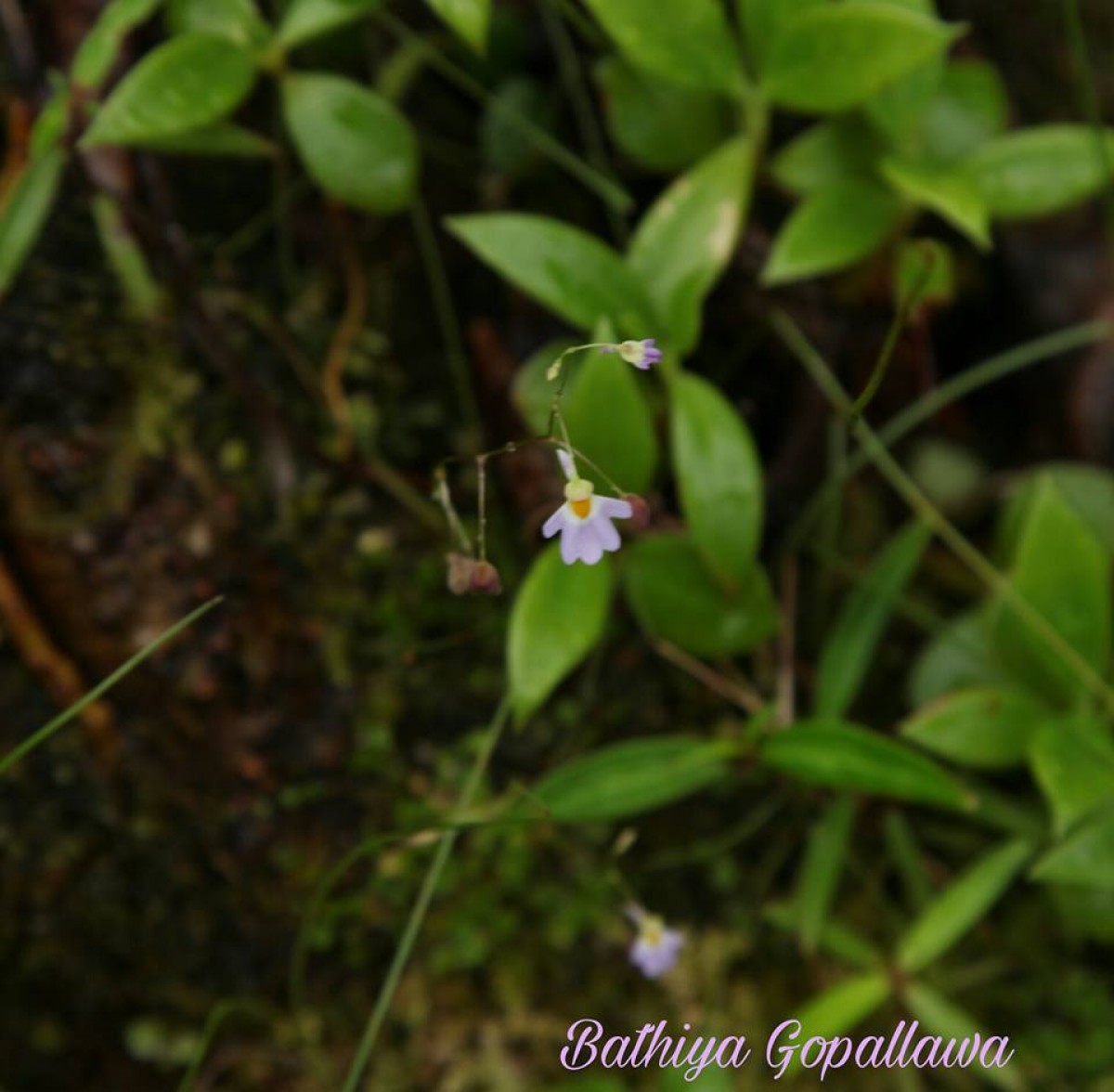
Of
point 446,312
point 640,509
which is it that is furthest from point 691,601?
point 446,312

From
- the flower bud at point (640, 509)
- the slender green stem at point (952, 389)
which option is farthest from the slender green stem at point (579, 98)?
the flower bud at point (640, 509)

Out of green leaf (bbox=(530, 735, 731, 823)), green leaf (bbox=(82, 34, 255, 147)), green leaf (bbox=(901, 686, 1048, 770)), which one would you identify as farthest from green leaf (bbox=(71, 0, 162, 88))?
green leaf (bbox=(901, 686, 1048, 770))

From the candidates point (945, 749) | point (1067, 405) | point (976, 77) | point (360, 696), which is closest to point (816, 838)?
point (945, 749)

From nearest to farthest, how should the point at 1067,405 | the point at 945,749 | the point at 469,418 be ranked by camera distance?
the point at 945,749, the point at 469,418, the point at 1067,405

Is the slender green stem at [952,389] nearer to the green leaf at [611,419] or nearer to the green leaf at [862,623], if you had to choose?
the green leaf at [862,623]

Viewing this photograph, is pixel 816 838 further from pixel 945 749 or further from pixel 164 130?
pixel 164 130
